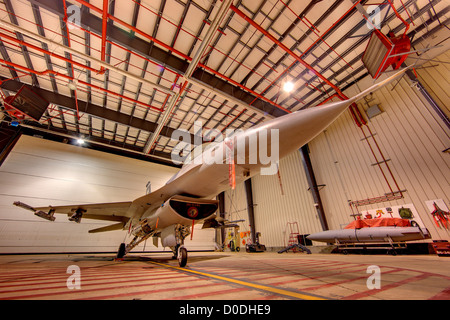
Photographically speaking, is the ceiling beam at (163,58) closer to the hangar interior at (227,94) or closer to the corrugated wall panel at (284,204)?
the hangar interior at (227,94)

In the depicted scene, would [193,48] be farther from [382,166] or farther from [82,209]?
[382,166]

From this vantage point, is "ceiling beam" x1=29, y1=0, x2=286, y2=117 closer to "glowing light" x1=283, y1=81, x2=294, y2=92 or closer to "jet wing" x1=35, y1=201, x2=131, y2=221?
"glowing light" x1=283, y1=81, x2=294, y2=92

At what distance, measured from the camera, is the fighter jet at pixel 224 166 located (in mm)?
2305

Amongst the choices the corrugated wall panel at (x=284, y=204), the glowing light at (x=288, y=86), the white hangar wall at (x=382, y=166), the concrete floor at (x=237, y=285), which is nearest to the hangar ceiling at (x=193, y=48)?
the glowing light at (x=288, y=86)

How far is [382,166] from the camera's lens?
8.27 m

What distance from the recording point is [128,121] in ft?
35.7

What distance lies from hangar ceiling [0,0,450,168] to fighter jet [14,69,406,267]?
4.49 m

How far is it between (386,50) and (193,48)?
7095 millimetres

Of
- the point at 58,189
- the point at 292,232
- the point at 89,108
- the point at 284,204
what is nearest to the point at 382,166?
the point at 284,204

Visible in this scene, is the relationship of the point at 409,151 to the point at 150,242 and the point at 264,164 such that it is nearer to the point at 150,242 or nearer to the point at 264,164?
the point at 264,164

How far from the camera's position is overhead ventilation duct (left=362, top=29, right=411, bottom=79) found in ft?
18.1
